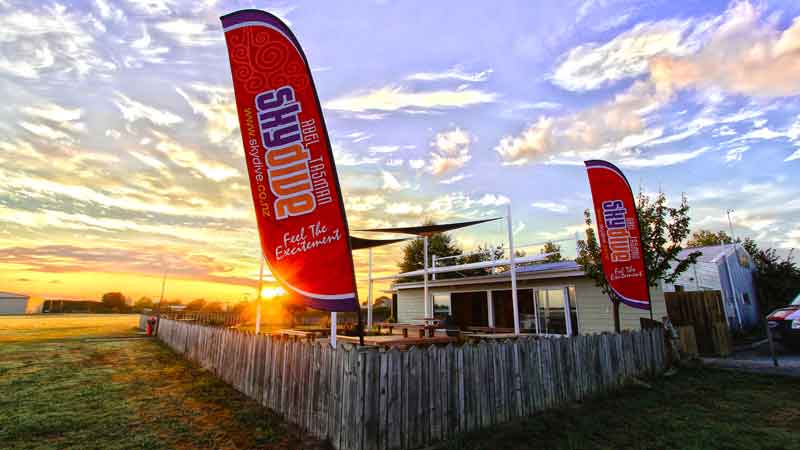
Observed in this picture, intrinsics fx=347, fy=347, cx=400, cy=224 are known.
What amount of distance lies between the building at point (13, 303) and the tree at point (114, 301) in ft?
35.4

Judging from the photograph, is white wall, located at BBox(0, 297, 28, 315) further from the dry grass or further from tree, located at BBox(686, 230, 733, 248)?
tree, located at BBox(686, 230, 733, 248)

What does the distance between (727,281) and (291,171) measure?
75.7 ft

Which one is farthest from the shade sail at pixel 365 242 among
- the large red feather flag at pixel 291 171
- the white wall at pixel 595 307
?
the large red feather flag at pixel 291 171

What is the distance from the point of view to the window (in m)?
17.0

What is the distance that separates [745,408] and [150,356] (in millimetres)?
15715

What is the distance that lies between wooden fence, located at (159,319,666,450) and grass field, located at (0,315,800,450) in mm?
270

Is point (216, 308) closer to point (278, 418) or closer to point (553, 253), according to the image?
point (553, 253)

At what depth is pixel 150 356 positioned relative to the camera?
471 inches

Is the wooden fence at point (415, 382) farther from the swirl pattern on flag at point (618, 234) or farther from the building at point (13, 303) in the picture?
the building at point (13, 303)

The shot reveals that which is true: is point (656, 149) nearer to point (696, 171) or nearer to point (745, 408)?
point (696, 171)

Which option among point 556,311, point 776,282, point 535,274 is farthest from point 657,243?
point 776,282

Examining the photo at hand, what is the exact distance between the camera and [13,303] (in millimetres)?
58750

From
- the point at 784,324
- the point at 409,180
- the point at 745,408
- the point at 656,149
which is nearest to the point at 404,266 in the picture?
the point at 409,180

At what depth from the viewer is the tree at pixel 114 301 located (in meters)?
67.2
